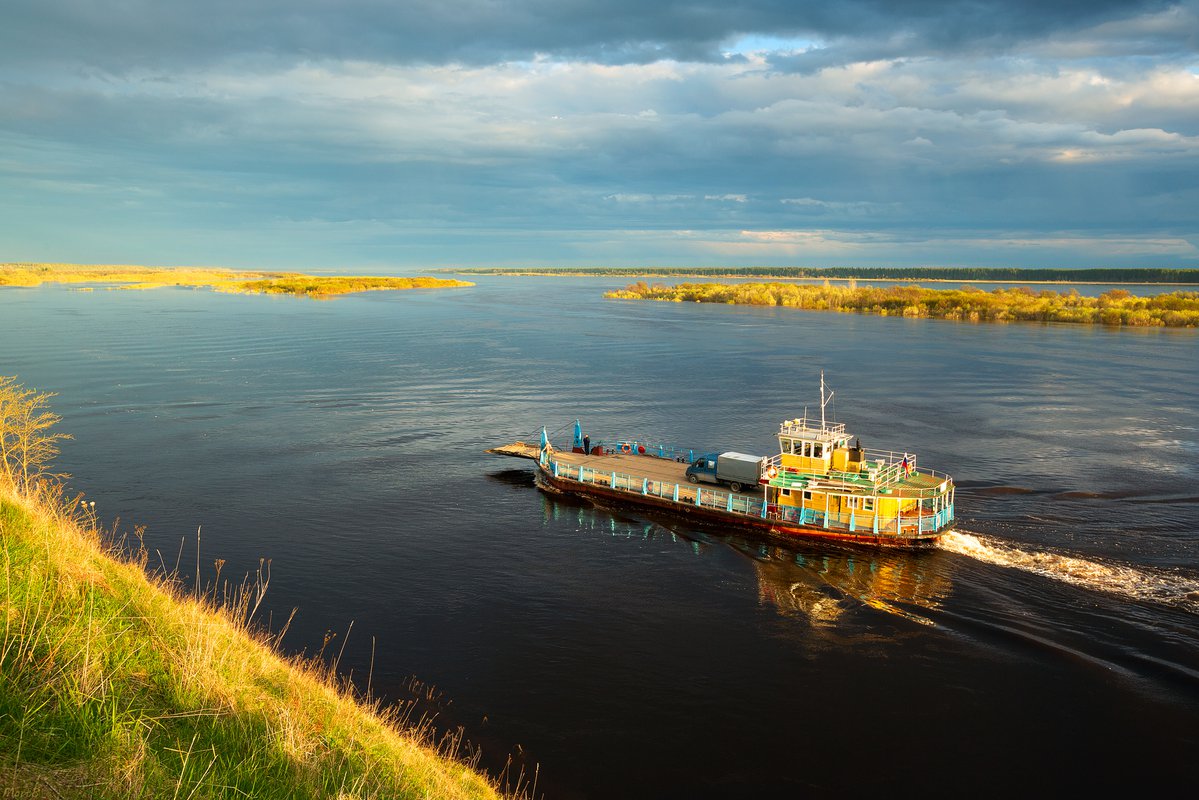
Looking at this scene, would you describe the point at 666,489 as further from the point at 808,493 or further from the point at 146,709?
the point at 146,709

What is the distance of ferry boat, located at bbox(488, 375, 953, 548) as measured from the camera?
4197cm

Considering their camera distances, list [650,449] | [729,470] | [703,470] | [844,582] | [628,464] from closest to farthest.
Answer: [844,582], [729,470], [703,470], [628,464], [650,449]

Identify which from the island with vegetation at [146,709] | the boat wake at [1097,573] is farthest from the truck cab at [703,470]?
the island with vegetation at [146,709]

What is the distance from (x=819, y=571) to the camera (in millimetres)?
39156

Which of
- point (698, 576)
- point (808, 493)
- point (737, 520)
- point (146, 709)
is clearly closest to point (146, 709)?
point (146, 709)

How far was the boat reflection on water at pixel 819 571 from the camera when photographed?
3462 centimetres

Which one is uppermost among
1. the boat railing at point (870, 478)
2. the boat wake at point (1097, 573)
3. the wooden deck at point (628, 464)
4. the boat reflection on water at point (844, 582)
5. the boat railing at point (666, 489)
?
the boat railing at point (870, 478)

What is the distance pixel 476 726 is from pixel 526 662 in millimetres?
4161

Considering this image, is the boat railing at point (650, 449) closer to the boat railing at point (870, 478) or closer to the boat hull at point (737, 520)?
the boat hull at point (737, 520)

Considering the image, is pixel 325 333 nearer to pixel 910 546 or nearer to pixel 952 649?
pixel 910 546

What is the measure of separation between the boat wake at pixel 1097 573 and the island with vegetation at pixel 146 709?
2994 cm

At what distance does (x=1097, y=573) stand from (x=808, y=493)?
13.9 meters

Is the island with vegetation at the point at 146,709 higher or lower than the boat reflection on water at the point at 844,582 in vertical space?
higher

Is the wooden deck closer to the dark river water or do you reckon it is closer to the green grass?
the dark river water
